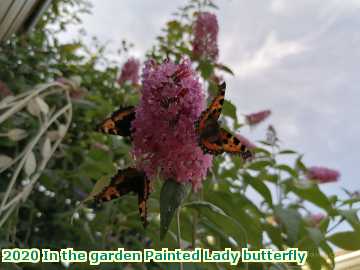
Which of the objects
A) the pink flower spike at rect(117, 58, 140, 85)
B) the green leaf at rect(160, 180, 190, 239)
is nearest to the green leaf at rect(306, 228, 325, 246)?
the green leaf at rect(160, 180, 190, 239)

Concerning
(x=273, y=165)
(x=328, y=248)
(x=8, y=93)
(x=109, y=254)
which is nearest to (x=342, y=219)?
(x=328, y=248)

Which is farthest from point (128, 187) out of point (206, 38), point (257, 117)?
point (257, 117)

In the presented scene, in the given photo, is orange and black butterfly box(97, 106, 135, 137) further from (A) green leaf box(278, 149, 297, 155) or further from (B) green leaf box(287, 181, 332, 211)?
(A) green leaf box(278, 149, 297, 155)

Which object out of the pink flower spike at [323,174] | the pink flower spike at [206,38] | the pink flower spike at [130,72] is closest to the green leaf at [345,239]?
the pink flower spike at [323,174]

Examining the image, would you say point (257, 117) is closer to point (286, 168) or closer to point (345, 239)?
point (286, 168)

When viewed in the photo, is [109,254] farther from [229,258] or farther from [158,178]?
[158,178]

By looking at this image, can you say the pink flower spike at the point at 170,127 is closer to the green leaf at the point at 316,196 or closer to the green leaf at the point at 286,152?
the green leaf at the point at 316,196
